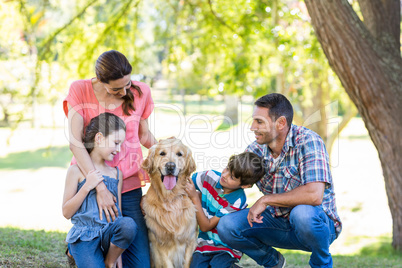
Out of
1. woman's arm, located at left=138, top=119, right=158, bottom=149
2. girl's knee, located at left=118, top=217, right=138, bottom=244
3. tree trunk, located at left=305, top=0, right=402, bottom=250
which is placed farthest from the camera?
tree trunk, located at left=305, top=0, right=402, bottom=250

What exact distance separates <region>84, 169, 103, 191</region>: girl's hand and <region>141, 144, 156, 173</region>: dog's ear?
469 mm

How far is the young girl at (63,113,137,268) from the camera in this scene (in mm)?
3111

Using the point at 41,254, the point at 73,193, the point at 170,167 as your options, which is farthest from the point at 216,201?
the point at 41,254

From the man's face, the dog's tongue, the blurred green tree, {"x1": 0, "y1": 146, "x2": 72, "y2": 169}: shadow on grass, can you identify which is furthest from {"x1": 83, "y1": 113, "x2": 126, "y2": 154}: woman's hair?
{"x1": 0, "y1": 146, "x2": 72, "y2": 169}: shadow on grass

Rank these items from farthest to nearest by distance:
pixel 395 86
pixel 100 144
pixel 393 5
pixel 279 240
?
pixel 393 5 < pixel 395 86 < pixel 279 240 < pixel 100 144

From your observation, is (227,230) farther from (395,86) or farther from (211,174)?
(395,86)

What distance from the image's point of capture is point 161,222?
11.4 ft

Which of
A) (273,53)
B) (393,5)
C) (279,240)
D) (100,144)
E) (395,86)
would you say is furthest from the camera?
(273,53)

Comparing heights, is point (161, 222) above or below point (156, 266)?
above

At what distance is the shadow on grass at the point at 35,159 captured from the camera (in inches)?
600

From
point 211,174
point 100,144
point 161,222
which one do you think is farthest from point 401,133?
point 100,144

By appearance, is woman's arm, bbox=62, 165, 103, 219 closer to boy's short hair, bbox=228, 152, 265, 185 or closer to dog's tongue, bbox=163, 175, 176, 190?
dog's tongue, bbox=163, 175, 176, 190

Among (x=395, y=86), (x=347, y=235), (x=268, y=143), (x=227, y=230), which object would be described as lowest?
(x=347, y=235)

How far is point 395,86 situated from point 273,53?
13.8 ft
